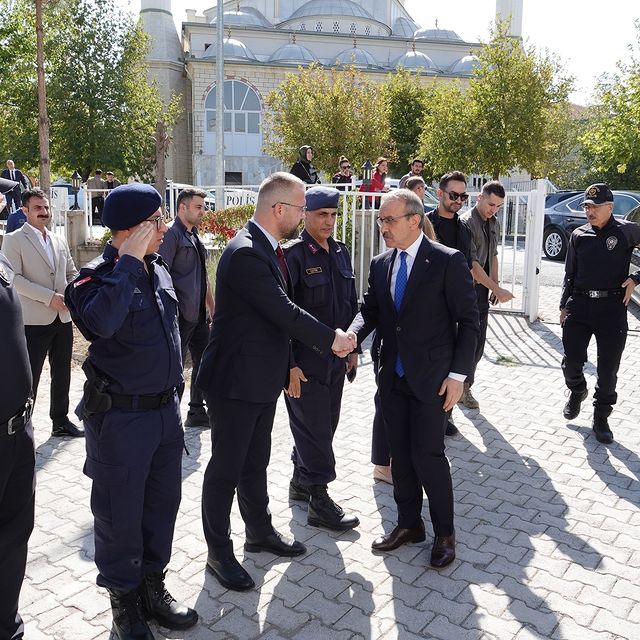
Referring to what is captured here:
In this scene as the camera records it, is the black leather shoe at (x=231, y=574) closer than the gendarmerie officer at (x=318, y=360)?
Yes

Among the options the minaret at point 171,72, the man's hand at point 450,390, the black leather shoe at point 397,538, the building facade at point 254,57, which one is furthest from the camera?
the minaret at point 171,72

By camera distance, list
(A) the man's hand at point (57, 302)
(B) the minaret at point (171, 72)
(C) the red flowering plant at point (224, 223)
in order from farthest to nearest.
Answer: (B) the minaret at point (171, 72)
(C) the red flowering plant at point (224, 223)
(A) the man's hand at point (57, 302)

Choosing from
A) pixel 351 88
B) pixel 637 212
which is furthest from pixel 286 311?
pixel 351 88

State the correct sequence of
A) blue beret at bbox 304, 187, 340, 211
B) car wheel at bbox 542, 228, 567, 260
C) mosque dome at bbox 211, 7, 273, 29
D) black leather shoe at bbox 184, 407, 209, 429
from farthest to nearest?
1. mosque dome at bbox 211, 7, 273, 29
2. car wheel at bbox 542, 228, 567, 260
3. black leather shoe at bbox 184, 407, 209, 429
4. blue beret at bbox 304, 187, 340, 211

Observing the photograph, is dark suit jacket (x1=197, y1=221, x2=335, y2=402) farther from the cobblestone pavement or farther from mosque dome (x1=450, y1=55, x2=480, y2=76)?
mosque dome (x1=450, y1=55, x2=480, y2=76)

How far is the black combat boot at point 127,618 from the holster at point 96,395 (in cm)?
82

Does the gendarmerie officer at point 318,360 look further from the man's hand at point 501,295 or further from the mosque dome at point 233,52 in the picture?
the mosque dome at point 233,52

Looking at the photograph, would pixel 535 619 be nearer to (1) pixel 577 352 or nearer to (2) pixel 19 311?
(2) pixel 19 311

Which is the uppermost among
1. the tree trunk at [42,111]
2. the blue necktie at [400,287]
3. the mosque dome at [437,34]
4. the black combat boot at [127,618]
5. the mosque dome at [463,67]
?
the mosque dome at [437,34]

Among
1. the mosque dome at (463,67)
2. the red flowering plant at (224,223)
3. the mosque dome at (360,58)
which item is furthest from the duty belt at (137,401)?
the mosque dome at (463,67)

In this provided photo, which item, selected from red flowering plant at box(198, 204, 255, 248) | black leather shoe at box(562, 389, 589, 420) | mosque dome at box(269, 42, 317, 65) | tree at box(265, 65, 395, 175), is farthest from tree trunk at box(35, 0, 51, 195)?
mosque dome at box(269, 42, 317, 65)

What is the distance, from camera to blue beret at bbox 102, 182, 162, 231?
116 inches

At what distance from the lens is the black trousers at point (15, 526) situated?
114 inches

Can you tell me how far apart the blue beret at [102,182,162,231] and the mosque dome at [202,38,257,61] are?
156 ft
